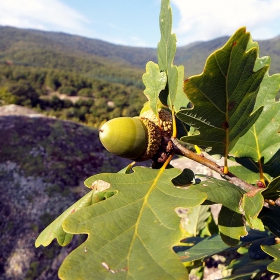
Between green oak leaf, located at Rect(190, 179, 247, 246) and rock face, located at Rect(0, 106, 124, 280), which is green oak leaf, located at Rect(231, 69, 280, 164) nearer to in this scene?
green oak leaf, located at Rect(190, 179, 247, 246)

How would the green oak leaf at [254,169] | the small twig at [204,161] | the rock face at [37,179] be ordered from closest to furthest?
the small twig at [204,161] < the green oak leaf at [254,169] < the rock face at [37,179]

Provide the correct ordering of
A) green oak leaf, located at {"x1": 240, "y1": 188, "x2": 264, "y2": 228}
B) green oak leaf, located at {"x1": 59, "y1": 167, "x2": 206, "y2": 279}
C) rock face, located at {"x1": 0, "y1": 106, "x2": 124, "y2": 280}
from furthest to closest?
rock face, located at {"x1": 0, "y1": 106, "x2": 124, "y2": 280} → green oak leaf, located at {"x1": 240, "y1": 188, "x2": 264, "y2": 228} → green oak leaf, located at {"x1": 59, "y1": 167, "x2": 206, "y2": 279}

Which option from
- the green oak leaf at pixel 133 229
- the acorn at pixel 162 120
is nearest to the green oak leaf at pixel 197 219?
the acorn at pixel 162 120

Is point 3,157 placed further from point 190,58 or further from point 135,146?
point 190,58

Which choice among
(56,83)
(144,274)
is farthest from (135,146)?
(56,83)

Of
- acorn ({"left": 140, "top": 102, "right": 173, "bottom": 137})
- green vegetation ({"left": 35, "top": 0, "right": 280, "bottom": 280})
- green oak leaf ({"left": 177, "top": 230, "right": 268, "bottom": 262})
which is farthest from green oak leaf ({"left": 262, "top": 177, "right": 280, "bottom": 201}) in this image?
green oak leaf ({"left": 177, "top": 230, "right": 268, "bottom": 262})

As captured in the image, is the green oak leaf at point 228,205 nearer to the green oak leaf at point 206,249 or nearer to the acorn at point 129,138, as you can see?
the acorn at point 129,138
